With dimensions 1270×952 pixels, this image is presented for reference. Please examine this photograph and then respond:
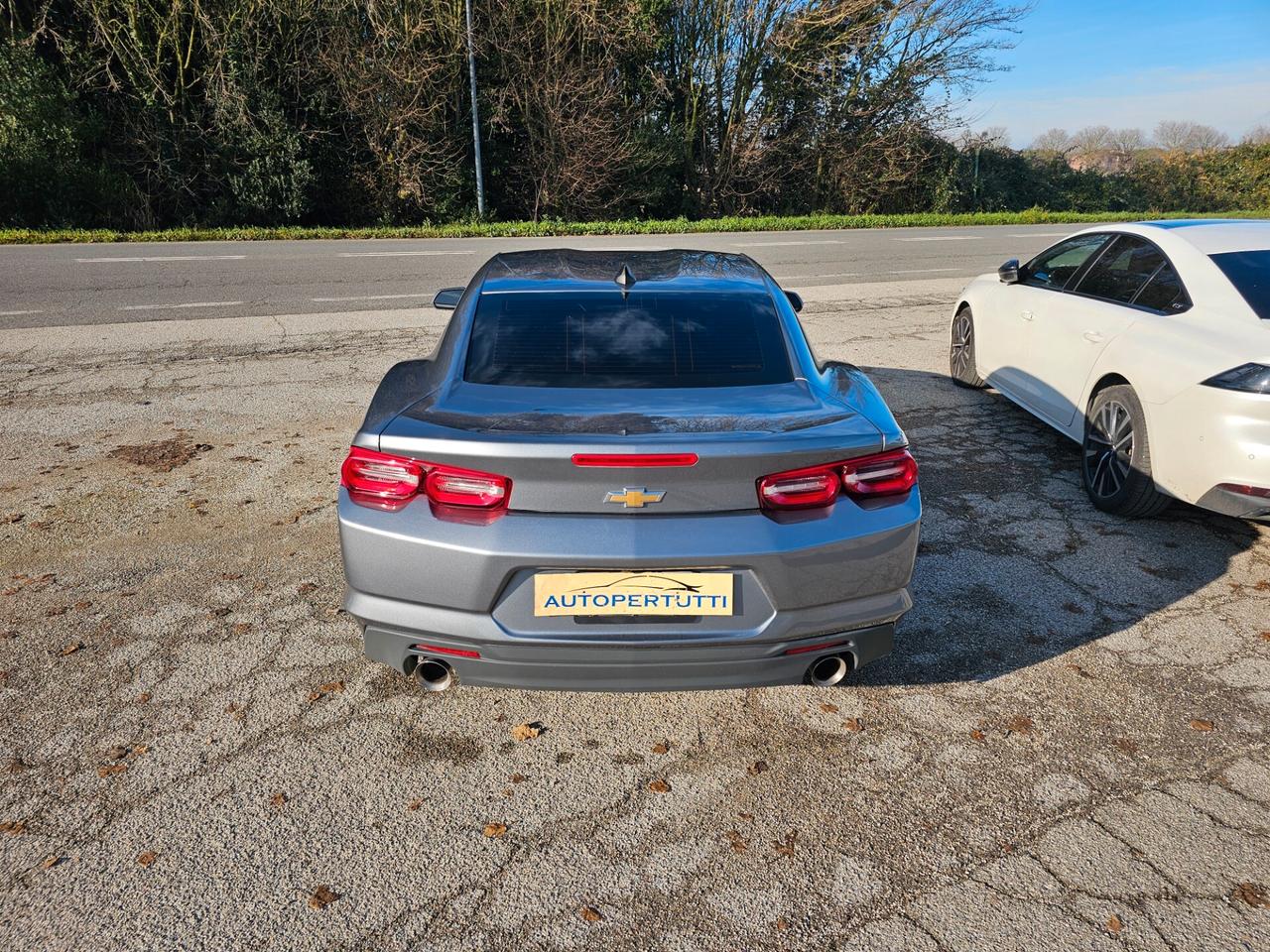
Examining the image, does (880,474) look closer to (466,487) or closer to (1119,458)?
(466,487)

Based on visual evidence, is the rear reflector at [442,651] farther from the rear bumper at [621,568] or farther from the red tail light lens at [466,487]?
the red tail light lens at [466,487]

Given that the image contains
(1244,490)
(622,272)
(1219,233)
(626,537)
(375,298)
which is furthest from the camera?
(375,298)

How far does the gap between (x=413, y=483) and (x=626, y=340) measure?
3.49ft

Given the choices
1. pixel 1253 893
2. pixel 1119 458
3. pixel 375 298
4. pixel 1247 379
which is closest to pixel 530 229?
pixel 375 298

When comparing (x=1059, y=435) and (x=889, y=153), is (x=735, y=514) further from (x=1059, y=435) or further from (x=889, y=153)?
(x=889, y=153)

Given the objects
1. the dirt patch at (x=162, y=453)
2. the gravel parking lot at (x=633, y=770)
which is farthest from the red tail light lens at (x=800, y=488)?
the dirt patch at (x=162, y=453)

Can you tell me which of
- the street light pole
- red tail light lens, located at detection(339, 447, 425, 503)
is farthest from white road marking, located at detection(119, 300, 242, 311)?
the street light pole

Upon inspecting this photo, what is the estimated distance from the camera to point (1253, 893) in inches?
93.6

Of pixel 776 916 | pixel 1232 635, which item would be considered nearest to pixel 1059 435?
pixel 1232 635

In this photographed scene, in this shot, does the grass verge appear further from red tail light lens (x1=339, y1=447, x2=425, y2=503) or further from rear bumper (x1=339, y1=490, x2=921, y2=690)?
rear bumper (x1=339, y1=490, x2=921, y2=690)

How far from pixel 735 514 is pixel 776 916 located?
1.08 metres

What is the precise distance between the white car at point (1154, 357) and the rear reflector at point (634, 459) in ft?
9.89

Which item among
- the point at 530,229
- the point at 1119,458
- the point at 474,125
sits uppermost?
the point at 474,125

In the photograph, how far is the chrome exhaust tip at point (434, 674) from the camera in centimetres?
279
